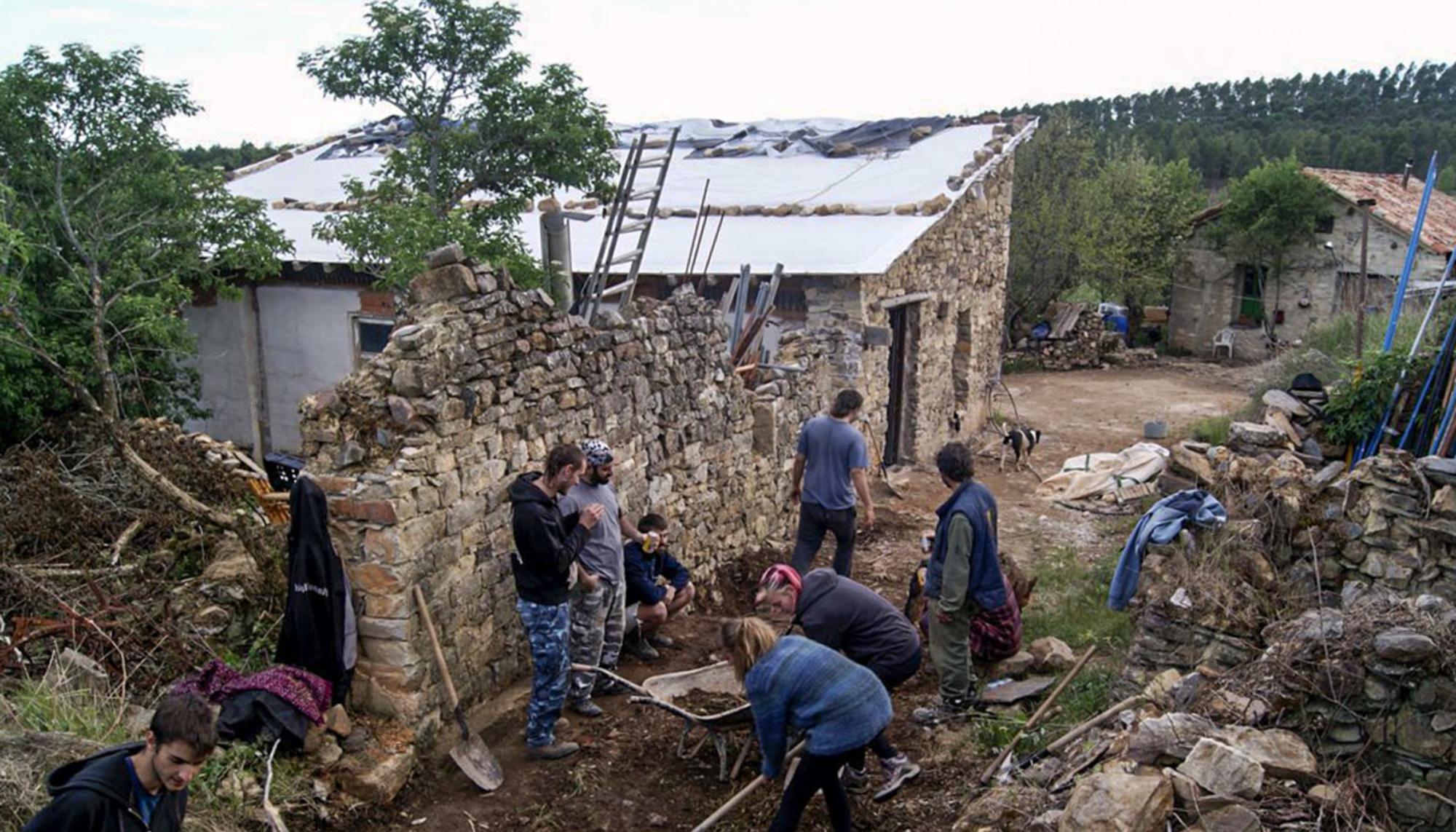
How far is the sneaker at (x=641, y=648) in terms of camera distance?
692 cm

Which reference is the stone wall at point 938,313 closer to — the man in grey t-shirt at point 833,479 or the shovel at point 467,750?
the man in grey t-shirt at point 833,479

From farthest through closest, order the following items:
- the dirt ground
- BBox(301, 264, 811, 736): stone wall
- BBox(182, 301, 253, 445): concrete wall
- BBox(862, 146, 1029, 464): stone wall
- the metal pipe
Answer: BBox(182, 301, 253, 445): concrete wall, BBox(862, 146, 1029, 464): stone wall, the metal pipe, BBox(301, 264, 811, 736): stone wall, the dirt ground

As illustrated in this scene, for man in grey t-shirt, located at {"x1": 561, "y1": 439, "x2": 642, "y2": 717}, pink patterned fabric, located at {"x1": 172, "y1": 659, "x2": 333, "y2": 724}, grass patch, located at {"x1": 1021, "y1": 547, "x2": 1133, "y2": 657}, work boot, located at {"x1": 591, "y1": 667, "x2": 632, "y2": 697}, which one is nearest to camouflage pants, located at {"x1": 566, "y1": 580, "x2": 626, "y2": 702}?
man in grey t-shirt, located at {"x1": 561, "y1": 439, "x2": 642, "y2": 717}

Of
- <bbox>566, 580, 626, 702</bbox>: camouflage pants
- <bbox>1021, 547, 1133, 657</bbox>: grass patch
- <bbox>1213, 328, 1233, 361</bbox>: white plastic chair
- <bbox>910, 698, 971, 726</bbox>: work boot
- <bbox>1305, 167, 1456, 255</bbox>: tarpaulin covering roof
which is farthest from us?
<bbox>1213, 328, 1233, 361</bbox>: white plastic chair

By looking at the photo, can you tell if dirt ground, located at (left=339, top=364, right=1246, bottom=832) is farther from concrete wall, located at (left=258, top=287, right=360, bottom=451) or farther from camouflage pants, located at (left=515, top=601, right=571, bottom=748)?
concrete wall, located at (left=258, top=287, right=360, bottom=451)

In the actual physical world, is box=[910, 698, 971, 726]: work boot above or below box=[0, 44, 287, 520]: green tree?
below

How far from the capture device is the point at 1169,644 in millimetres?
5578

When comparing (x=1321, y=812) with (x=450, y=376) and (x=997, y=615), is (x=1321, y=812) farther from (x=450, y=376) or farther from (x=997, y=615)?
(x=450, y=376)

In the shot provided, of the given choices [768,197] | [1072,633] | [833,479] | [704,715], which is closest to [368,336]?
[768,197]

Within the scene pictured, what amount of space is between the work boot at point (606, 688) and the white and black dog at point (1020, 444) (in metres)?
8.53

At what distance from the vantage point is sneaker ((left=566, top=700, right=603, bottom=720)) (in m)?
6.05

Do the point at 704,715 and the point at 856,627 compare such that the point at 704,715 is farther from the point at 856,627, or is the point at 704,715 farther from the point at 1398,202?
the point at 1398,202

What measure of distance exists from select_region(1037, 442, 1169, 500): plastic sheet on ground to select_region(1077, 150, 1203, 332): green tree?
422 inches

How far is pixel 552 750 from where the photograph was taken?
18.2 feet
